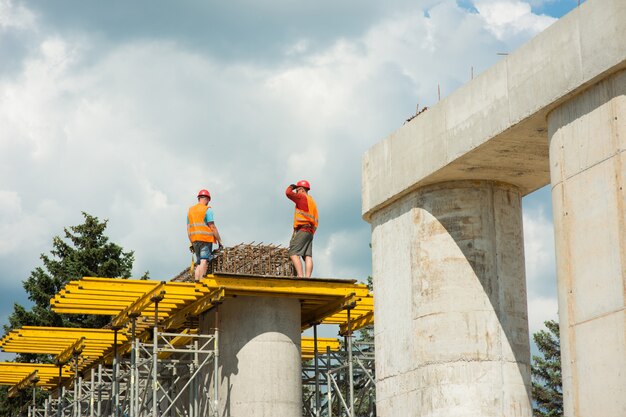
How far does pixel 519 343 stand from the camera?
21.3 metres

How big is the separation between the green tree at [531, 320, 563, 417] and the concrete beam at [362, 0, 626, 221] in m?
36.1

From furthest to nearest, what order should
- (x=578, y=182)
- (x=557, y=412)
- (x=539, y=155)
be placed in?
(x=557, y=412) < (x=539, y=155) < (x=578, y=182)

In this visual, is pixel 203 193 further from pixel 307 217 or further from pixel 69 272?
pixel 69 272

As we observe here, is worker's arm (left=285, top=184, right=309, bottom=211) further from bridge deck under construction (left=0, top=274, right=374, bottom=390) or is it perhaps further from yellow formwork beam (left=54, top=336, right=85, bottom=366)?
→ yellow formwork beam (left=54, top=336, right=85, bottom=366)

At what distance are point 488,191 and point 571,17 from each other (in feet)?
16.3

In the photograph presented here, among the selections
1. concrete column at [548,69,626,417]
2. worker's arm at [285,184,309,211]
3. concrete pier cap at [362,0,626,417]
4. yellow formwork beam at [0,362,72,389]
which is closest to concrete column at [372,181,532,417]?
concrete pier cap at [362,0,626,417]

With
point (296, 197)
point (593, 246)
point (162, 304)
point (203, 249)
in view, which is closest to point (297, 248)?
point (296, 197)

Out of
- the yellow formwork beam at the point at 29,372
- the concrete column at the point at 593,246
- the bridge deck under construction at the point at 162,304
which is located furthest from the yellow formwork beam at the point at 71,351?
the concrete column at the point at 593,246

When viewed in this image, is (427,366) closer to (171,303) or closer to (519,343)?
(519,343)

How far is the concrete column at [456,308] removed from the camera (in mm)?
20766

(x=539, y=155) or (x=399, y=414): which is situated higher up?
(x=539, y=155)

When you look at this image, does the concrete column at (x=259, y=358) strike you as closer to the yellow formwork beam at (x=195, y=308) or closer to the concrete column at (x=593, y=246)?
the yellow formwork beam at (x=195, y=308)

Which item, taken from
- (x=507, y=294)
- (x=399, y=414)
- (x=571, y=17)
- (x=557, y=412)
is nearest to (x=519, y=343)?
(x=507, y=294)

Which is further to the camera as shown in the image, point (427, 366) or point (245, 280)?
point (245, 280)
